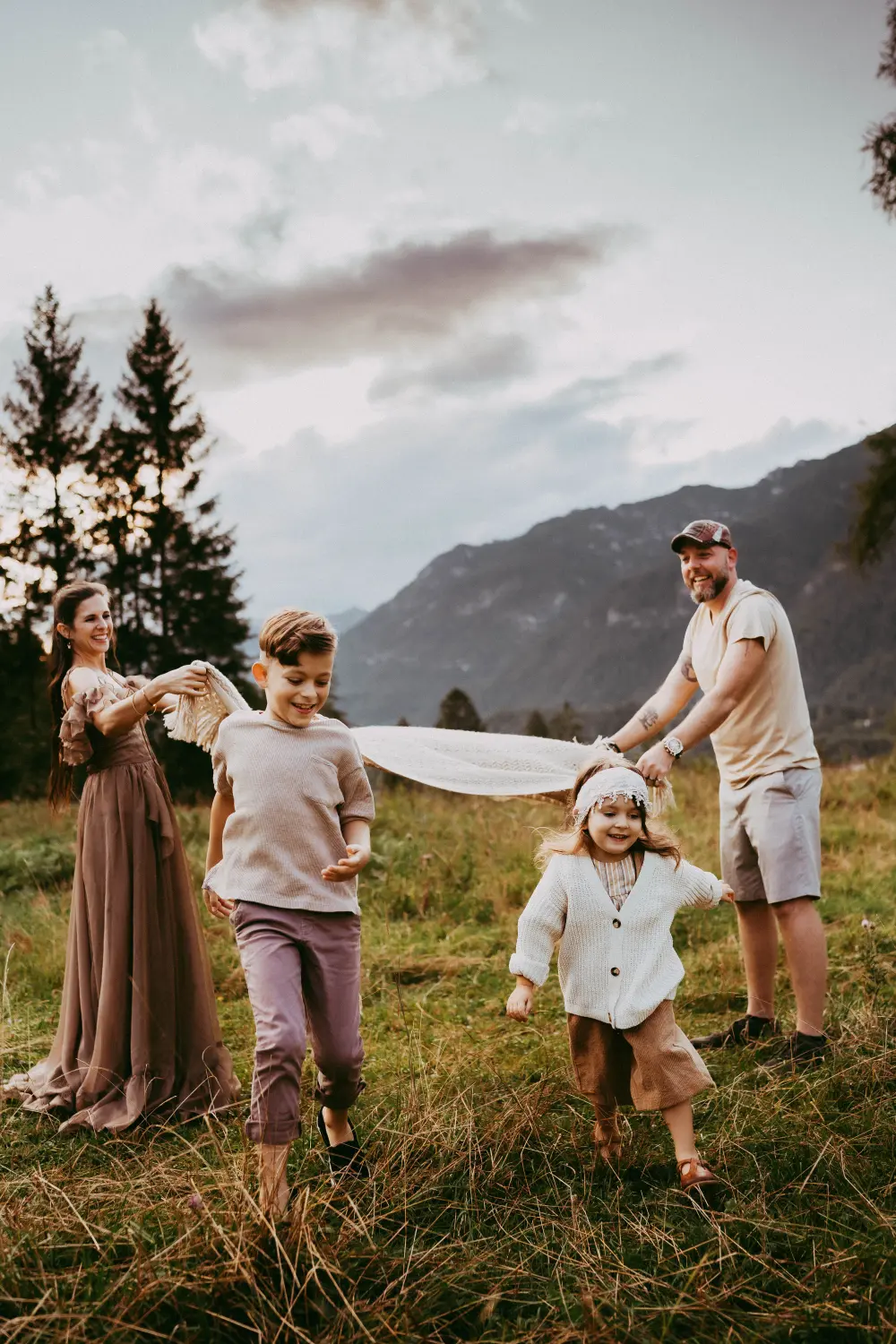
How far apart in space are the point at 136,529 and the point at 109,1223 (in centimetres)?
2917

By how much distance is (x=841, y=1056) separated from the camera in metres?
4.25

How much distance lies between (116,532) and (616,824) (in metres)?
28.3

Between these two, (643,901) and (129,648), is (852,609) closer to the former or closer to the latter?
(129,648)

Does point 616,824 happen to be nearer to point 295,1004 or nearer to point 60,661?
point 295,1004

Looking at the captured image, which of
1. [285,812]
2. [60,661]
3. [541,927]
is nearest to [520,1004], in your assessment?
[541,927]

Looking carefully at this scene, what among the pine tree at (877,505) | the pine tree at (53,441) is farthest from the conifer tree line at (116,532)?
the pine tree at (877,505)

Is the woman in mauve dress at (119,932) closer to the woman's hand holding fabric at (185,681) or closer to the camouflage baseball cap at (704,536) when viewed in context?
the woman's hand holding fabric at (185,681)

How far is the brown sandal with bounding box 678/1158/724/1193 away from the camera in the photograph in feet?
10.2

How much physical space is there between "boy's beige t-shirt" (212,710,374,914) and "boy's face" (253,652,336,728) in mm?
55

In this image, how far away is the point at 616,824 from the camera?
3295mm

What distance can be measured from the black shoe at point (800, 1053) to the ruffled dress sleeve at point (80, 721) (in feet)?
10.5

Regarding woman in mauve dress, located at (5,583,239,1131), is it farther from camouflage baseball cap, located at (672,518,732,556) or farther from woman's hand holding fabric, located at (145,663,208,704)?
camouflage baseball cap, located at (672,518,732,556)

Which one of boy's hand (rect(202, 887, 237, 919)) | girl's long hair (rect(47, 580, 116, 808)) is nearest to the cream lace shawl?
girl's long hair (rect(47, 580, 116, 808))

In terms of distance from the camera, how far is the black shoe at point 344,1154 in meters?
3.36
